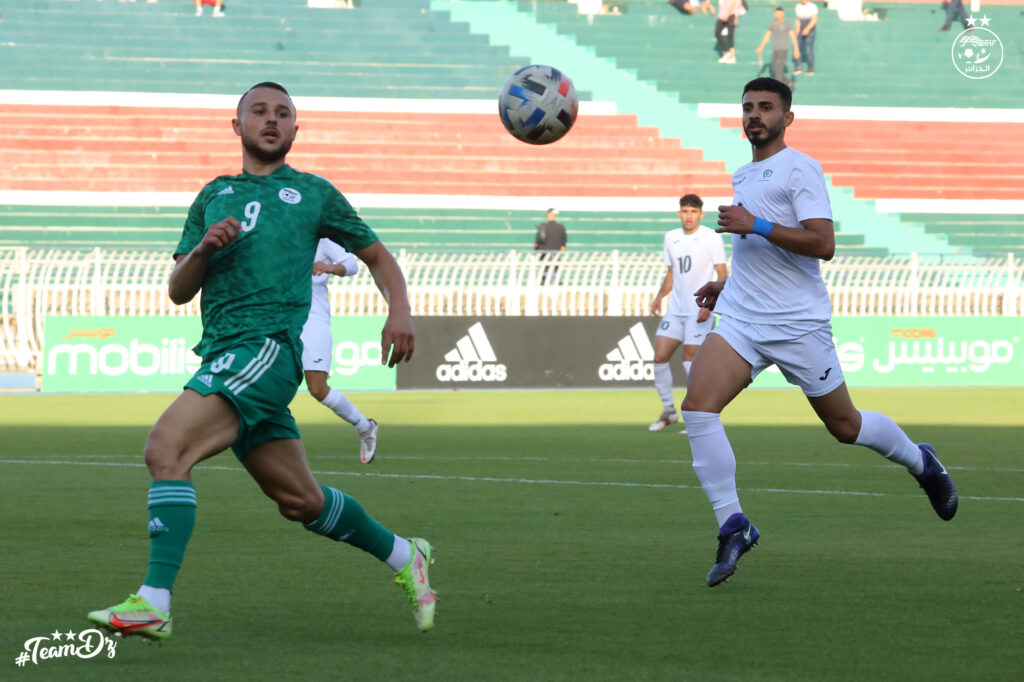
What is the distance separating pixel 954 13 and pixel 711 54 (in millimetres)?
7017

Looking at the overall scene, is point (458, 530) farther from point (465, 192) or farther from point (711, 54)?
point (711, 54)

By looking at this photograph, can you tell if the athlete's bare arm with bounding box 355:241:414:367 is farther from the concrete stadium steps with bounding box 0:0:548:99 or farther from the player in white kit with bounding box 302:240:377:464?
the concrete stadium steps with bounding box 0:0:548:99

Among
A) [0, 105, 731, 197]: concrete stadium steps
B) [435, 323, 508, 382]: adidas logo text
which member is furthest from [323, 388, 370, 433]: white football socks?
[0, 105, 731, 197]: concrete stadium steps

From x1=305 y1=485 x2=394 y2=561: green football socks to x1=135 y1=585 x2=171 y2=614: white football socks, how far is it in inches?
31.3

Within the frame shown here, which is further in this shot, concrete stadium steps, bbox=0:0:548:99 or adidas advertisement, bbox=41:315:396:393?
concrete stadium steps, bbox=0:0:548:99

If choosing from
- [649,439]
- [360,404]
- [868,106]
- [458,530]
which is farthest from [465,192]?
[458,530]

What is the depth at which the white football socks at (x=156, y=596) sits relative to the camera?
4820mm

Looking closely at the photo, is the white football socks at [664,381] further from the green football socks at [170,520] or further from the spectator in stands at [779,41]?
the spectator in stands at [779,41]

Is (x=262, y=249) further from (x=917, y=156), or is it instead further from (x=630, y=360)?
(x=917, y=156)

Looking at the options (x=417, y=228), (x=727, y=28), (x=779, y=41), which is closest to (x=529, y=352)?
(x=417, y=228)

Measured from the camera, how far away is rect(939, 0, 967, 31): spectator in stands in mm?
40125

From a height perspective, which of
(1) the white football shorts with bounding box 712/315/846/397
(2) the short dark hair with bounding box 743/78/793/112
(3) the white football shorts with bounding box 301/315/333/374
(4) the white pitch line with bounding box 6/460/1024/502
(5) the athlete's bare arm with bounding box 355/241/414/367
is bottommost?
(4) the white pitch line with bounding box 6/460/1024/502

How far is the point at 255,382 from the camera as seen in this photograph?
17.1 feet

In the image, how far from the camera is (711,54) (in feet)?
125
